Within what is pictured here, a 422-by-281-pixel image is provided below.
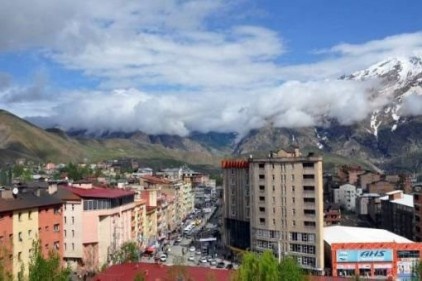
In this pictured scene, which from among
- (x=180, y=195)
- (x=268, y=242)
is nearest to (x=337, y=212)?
(x=180, y=195)

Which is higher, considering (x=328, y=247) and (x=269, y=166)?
(x=269, y=166)

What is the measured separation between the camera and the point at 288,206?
9988 centimetres

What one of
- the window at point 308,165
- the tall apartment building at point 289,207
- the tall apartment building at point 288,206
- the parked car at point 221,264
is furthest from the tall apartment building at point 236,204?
the window at point 308,165

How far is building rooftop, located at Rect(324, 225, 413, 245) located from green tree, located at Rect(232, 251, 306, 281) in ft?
179

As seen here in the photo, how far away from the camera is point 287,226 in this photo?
9956cm

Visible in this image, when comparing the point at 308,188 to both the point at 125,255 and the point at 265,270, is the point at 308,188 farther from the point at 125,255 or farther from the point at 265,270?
the point at 265,270

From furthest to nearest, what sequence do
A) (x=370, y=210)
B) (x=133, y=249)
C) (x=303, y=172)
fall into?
(x=370, y=210), (x=303, y=172), (x=133, y=249)

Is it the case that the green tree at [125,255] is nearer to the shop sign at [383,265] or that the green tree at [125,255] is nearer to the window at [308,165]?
the window at [308,165]

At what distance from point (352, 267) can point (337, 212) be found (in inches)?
2951

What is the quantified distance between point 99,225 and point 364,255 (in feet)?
125

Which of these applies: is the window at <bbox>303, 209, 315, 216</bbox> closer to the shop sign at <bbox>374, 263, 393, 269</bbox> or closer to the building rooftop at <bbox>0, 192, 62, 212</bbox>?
the shop sign at <bbox>374, 263, 393, 269</bbox>

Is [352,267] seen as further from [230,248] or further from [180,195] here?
[180,195]

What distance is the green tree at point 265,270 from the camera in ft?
130

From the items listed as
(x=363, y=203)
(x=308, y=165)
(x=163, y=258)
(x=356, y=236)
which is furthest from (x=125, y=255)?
(x=363, y=203)
